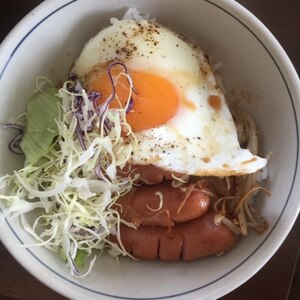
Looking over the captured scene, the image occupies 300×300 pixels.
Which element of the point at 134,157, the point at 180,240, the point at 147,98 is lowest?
the point at 180,240

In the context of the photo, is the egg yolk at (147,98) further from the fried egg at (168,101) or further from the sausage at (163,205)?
the sausage at (163,205)

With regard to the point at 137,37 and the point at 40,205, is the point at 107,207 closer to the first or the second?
the point at 40,205

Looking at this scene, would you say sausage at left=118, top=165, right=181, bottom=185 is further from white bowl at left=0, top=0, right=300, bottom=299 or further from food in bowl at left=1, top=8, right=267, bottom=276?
white bowl at left=0, top=0, right=300, bottom=299

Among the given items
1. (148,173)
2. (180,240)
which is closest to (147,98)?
(148,173)

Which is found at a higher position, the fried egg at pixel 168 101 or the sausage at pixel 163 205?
the fried egg at pixel 168 101

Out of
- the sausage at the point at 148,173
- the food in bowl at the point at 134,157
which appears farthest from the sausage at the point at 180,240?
the sausage at the point at 148,173

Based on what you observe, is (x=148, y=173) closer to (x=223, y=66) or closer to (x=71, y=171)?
(x=71, y=171)

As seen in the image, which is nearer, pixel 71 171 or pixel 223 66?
pixel 71 171
